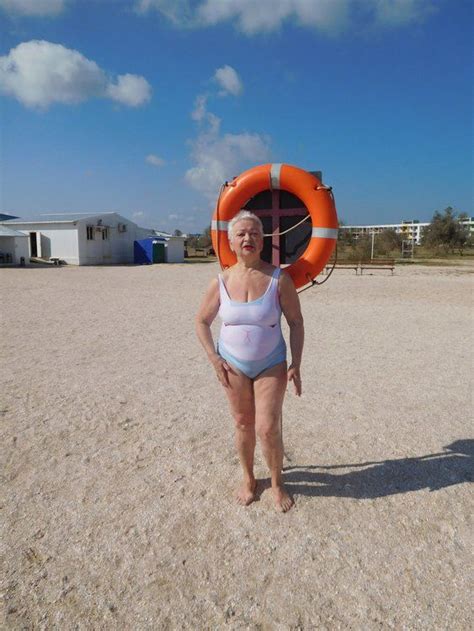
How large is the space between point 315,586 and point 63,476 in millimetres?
1695

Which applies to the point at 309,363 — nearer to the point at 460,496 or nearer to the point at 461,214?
the point at 460,496

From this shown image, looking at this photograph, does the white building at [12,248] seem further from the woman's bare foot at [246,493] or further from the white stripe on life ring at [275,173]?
the woman's bare foot at [246,493]

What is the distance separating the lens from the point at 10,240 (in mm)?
25141

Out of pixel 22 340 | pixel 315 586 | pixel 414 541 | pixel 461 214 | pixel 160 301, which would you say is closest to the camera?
pixel 315 586

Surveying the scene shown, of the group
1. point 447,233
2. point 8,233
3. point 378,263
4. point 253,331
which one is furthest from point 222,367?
point 447,233

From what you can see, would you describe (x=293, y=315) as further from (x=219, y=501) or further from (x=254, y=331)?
(x=219, y=501)

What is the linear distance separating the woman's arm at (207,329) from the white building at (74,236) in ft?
83.4

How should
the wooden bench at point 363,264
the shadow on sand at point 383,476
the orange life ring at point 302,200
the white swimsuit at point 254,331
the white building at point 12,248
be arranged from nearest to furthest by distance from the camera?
the white swimsuit at point 254,331, the shadow on sand at point 383,476, the orange life ring at point 302,200, the wooden bench at point 363,264, the white building at point 12,248

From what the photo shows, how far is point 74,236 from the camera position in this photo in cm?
2603

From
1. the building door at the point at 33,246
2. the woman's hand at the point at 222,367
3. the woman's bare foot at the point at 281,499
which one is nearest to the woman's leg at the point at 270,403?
the woman's hand at the point at 222,367

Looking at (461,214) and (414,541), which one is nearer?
(414,541)

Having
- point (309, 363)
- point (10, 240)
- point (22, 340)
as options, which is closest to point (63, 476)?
point (309, 363)

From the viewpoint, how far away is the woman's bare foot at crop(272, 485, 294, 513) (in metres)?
2.49

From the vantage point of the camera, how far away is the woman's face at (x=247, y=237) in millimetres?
2275
